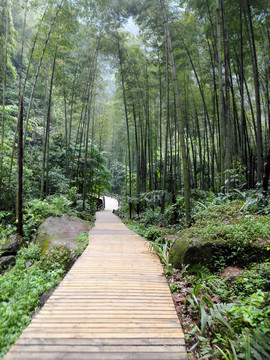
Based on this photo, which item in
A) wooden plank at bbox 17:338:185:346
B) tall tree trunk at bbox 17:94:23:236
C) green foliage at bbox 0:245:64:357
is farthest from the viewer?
tall tree trunk at bbox 17:94:23:236

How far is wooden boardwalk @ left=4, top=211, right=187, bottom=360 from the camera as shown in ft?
4.05

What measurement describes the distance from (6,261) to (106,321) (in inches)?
124

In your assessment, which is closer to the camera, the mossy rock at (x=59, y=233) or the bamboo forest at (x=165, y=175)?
the bamboo forest at (x=165, y=175)

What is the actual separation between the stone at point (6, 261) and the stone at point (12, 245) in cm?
17

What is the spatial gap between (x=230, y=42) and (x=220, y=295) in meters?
5.91

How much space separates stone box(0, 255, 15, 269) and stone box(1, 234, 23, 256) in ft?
0.55

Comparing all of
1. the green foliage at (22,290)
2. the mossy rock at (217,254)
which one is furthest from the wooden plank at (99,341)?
the mossy rock at (217,254)

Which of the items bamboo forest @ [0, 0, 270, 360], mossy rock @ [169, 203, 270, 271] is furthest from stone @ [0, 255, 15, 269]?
mossy rock @ [169, 203, 270, 271]

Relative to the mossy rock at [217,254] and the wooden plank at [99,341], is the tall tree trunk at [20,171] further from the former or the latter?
the wooden plank at [99,341]

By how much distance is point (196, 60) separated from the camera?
6957 mm

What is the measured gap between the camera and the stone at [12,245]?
4.09 m

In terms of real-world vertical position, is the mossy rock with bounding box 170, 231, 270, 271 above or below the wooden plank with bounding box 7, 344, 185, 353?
above

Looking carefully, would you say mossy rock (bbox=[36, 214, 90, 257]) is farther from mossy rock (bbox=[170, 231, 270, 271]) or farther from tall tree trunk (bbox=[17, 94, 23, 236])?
mossy rock (bbox=[170, 231, 270, 271])

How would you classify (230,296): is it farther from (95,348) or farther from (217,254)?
(95,348)
